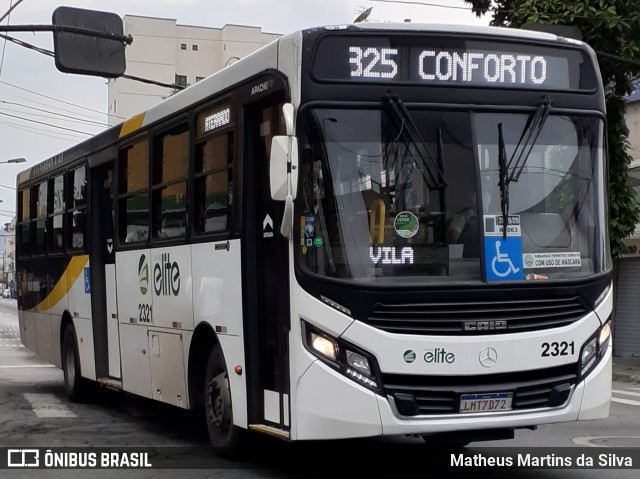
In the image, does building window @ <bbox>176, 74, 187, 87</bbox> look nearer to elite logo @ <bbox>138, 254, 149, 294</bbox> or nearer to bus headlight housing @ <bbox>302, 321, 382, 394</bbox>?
elite logo @ <bbox>138, 254, 149, 294</bbox>

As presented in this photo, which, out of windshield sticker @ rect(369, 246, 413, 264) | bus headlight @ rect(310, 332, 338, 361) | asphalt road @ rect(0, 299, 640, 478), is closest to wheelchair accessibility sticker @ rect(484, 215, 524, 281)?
windshield sticker @ rect(369, 246, 413, 264)

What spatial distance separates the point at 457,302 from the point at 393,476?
1.82 m

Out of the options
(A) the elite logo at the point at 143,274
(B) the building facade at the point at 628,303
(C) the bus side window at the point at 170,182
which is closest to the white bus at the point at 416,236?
(C) the bus side window at the point at 170,182

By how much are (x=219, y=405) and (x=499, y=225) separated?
9.95ft

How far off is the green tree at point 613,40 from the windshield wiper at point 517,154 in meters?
10.6

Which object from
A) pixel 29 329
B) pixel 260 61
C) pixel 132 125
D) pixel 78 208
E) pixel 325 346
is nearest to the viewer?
pixel 325 346

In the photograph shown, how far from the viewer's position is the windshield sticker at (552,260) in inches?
311

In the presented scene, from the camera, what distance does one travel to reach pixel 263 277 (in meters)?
8.65

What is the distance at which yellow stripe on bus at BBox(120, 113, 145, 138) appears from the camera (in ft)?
38.3

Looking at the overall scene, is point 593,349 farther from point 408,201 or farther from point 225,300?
point 225,300

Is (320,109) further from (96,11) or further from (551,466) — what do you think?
(96,11)

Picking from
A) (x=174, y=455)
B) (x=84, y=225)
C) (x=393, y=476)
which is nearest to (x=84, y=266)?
(x=84, y=225)

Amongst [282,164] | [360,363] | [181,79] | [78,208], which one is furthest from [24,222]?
[181,79]

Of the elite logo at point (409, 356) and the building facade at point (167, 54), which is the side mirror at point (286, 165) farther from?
the building facade at point (167, 54)
